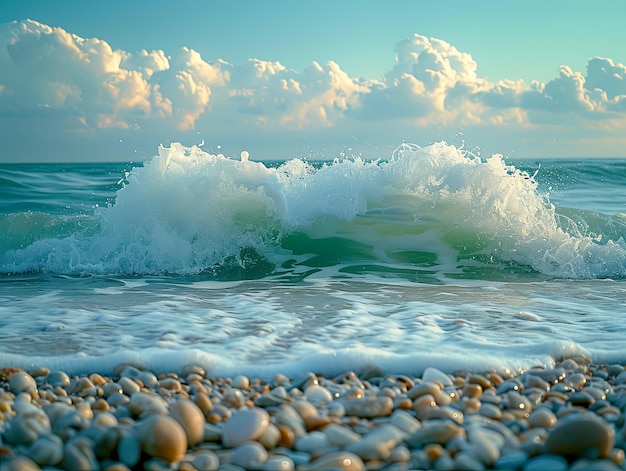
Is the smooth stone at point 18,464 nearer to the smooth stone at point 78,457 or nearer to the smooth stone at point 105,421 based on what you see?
the smooth stone at point 78,457

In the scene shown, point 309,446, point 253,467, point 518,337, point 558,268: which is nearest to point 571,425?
point 309,446

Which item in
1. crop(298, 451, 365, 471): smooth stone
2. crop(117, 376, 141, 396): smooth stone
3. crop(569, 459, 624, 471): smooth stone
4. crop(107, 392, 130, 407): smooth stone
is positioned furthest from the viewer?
crop(117, 376, 141, 396): smooth stone

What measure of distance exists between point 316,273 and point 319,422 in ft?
16.7

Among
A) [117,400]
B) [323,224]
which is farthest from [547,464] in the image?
[323,224]

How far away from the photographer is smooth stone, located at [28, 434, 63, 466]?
2.20 m

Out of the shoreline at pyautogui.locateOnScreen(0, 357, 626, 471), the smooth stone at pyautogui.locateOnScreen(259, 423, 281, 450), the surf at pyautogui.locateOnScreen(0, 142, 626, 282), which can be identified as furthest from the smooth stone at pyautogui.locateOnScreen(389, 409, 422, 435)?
the surf at pyautogui.locateOnScreen(0, 142, 626, 282)

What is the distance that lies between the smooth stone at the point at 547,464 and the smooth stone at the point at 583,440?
0.03m

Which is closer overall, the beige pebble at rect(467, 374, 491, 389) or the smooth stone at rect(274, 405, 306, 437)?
the smooth stone at rect(274, 405, 306, 437)

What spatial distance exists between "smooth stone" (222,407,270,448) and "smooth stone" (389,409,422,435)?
1.71 feet

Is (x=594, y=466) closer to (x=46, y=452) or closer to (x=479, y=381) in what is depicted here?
(x=479, y=381)

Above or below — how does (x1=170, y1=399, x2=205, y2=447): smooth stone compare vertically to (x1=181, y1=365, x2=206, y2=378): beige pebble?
above

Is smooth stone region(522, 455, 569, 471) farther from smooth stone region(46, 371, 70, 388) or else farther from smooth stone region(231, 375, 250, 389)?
smooth stone region(46, 371, 70, 388)

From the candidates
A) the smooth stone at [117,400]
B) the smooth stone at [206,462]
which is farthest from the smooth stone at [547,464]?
the smooth stone at [117,400]

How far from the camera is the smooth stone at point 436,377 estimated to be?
10.7ft
